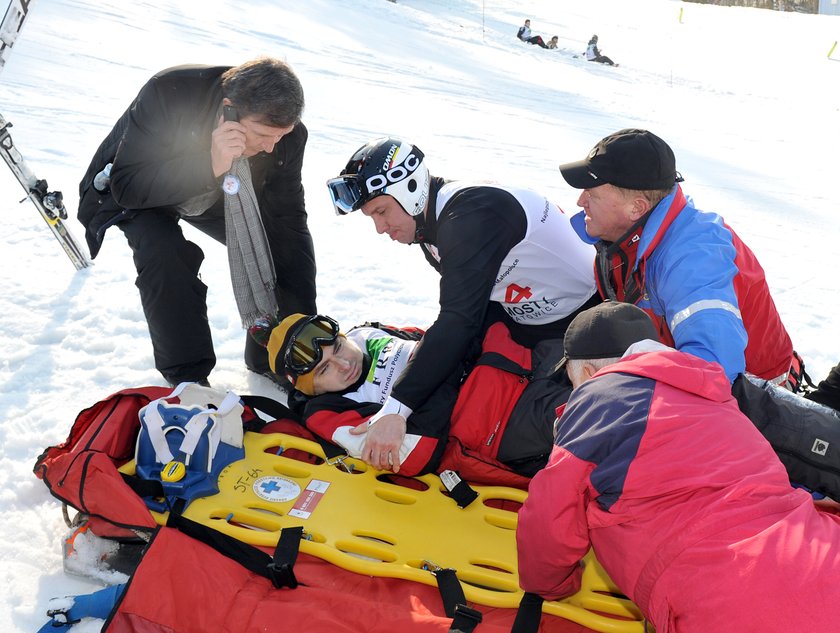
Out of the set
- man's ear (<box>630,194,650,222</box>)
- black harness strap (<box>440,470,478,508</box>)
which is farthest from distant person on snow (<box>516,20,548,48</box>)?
black harness strap (<box>440,470,478,508</box>)

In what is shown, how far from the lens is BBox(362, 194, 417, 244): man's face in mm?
3059

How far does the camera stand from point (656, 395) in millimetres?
1900

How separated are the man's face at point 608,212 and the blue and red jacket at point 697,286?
0.07 m

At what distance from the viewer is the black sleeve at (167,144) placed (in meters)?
3.38

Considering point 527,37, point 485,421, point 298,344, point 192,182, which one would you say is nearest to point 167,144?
point 192,182

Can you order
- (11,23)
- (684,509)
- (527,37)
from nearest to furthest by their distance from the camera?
(684,509) < (11,23) < (527,37)

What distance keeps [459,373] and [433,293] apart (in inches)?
84.0

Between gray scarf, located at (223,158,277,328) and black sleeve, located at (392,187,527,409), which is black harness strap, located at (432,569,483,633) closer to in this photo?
black sleeve, located at (392,187,527,409)

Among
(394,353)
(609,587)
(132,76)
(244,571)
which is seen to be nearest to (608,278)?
(394,353)

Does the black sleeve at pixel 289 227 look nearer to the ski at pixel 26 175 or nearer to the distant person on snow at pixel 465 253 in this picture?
the distant person on snow at pixel 465 253

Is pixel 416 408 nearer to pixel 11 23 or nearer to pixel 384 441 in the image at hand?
pixel 384 441

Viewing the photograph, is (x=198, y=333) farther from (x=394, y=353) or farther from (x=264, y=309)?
(x=394, y=353)

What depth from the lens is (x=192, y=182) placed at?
11.2 ft

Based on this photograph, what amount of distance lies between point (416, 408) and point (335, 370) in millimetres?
585
